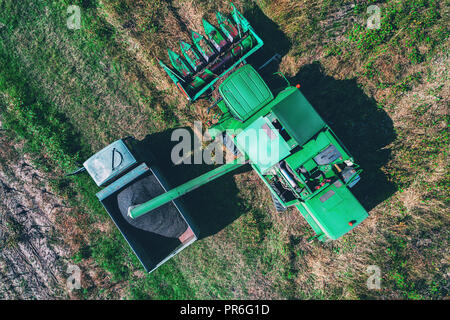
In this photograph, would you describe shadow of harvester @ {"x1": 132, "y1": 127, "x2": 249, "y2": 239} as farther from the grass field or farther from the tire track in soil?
the tire track in soil

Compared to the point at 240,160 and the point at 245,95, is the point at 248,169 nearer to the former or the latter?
the point at 240,160

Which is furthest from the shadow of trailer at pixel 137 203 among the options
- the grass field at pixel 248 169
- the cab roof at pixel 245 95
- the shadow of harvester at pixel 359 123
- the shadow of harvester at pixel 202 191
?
the shadow of harvester at pixel 359 123

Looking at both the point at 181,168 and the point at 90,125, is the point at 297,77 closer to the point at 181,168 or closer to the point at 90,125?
the point at 181,168

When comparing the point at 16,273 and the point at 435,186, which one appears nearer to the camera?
the point at 435,186
